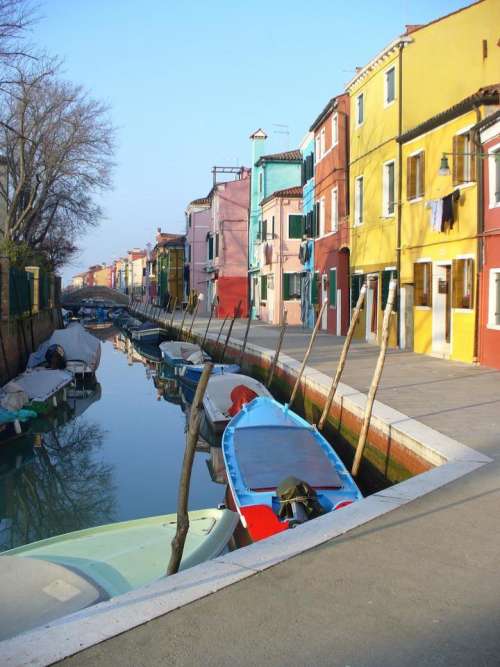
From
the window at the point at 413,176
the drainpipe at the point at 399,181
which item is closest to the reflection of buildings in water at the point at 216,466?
the drainpipe at the point at 399,181

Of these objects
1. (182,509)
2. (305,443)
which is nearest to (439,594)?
(182,509)

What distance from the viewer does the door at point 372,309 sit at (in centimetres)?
2053

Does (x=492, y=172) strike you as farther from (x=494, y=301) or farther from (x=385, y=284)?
(x=385, y=284)

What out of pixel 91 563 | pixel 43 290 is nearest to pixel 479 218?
pixel 91 563

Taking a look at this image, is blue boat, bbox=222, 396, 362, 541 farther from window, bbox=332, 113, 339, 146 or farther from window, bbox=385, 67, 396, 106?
window, bbox=332, 113, 339, 146

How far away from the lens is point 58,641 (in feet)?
10.5

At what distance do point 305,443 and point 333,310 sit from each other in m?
16.8

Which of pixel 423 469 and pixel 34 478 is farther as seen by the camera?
pixel 34 478

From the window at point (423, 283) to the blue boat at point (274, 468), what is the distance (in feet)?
23.5

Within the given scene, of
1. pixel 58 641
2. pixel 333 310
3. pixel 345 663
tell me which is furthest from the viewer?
pixel 333 310

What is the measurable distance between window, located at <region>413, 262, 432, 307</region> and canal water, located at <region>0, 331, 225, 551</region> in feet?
21.1

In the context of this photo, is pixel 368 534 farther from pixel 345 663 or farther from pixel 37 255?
pixel 37 255

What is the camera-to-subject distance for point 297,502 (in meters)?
6.77

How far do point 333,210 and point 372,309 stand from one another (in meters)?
5.60
